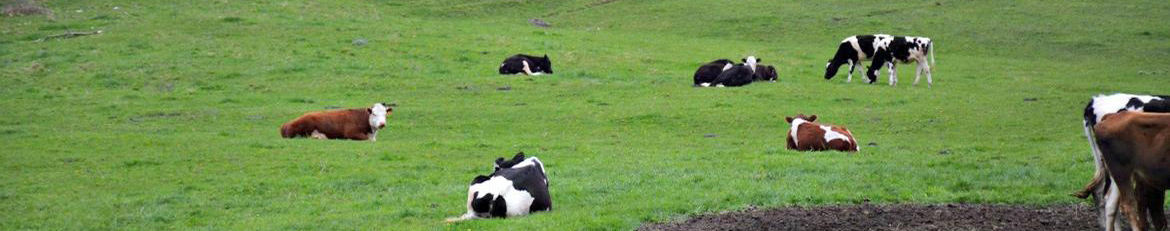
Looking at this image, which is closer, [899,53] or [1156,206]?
[1156,206]

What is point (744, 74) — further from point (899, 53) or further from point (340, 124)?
point (340, 124)

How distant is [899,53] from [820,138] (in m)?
15.1

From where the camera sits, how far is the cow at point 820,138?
65.0ft

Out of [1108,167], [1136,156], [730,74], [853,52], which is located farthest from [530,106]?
[1136,156]

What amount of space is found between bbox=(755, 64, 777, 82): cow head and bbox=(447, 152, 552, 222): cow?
20486 mm

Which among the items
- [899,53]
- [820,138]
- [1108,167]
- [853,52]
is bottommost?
[853,52]

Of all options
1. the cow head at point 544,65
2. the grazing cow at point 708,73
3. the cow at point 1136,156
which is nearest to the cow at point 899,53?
the grazing cow at point 708,73

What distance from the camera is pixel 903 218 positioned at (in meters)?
12.9

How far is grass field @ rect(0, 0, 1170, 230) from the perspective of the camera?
15516 millimetres

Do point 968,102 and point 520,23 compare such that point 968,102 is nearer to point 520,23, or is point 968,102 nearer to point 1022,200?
point 1022,200

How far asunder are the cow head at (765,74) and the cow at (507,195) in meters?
20.5

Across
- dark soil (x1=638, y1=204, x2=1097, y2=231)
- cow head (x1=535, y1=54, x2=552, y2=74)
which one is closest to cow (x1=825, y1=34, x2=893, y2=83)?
cow head (x1=535, y1=54, x2=552, y2=74)

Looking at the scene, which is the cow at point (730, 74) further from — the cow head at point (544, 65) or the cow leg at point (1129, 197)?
the cow leg at point (1129, 197)

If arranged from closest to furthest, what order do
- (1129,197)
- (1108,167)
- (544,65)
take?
(1129,197), (1108,167), (544,65)
